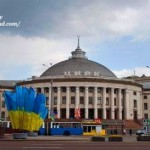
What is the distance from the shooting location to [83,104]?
11556 centimetres

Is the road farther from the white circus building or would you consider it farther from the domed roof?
the domed roof

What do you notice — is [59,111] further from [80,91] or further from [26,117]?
[26,117]

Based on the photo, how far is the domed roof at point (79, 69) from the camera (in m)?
121

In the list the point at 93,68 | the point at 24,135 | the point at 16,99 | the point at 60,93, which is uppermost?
the point at 93,68

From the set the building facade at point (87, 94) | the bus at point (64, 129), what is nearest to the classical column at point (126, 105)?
the building facade at point (87, 94)

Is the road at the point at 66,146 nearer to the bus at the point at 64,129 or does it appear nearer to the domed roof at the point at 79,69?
the bus at the point at 64,129

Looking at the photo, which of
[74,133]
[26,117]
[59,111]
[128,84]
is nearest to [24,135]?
[26,117]

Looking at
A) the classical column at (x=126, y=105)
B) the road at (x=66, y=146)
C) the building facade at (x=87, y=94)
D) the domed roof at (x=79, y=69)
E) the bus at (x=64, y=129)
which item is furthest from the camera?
the domed roof at (x=79, y=69)

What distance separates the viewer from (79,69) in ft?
409

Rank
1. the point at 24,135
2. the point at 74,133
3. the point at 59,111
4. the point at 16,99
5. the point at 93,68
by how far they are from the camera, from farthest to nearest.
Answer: the point at 93,68, the point at 59,111, the point at 74,133, the point at 16,99, the point at 24,135

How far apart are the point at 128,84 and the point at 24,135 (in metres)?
77.8

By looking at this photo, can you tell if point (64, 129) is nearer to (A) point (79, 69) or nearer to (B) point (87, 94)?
(B) point (87, 94)

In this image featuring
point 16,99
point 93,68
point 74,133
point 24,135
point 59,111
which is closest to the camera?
point 24,135

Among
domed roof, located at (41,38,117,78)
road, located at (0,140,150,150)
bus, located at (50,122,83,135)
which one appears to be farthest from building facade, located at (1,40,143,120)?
road, located at (0,140,150,150)
